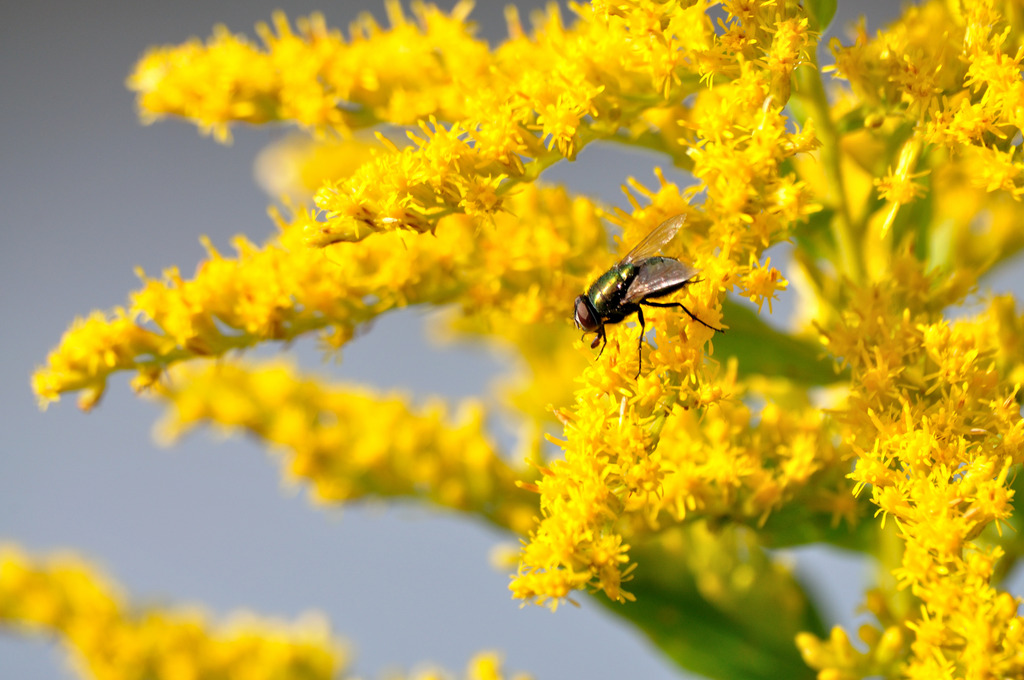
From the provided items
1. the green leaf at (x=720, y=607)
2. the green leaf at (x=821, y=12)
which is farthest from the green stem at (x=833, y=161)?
the green leaf at (x=720, y=607)

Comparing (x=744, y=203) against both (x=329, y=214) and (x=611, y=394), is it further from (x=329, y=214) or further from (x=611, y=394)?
(x=329, y=214)

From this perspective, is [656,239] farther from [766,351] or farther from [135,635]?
[135,635]

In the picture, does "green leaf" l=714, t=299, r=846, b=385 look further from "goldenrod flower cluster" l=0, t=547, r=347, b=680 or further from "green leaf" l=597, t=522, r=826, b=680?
"goldenrod flower cluster" l=0, t=547, r=347, b=680

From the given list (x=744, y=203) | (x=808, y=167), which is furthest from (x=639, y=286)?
(x=808, y=167)

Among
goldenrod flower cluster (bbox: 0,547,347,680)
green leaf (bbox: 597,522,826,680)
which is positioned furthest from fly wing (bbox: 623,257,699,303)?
goldenrod flower cluster (bbox: 0,547,347,680)

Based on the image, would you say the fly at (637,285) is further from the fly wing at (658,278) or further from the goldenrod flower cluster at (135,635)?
the goldenrod flower cluster at (135,635)

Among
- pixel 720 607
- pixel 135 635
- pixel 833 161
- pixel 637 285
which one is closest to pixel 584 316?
pixel 637 285
